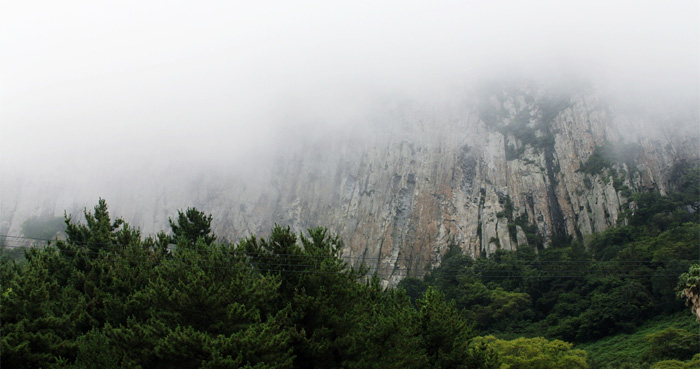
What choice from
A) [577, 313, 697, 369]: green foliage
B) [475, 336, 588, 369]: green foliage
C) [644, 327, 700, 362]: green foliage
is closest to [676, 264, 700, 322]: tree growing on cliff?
[475, 336, 588, 369]: green foliage

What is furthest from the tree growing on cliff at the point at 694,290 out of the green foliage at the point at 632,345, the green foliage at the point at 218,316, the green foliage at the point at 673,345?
the green foliage at the point at 673,345

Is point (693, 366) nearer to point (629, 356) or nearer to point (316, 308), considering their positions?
point (629, 356)

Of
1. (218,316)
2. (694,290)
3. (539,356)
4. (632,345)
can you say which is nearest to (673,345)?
(632,345)

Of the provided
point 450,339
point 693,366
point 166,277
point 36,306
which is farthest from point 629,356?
point 36,306

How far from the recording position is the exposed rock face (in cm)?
6525

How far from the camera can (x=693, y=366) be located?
25891mm

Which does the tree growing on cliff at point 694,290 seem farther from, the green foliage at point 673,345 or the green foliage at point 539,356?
the green foliage at point 673,345

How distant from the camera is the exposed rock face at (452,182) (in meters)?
65.2

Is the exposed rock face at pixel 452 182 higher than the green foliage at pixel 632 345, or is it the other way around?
the exposed rock face at pixel 452 182

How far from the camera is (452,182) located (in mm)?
74062

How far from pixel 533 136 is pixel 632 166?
1494cm

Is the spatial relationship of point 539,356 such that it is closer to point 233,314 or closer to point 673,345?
point 673,345

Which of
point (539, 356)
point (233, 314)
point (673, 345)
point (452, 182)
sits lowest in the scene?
point (539, 356)

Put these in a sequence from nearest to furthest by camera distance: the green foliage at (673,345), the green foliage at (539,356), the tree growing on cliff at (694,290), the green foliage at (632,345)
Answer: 1. the tree growing on cliff at (694,290)
2. the green foliage at (539,356)
3. the green foliage at (673,345)
4. the green foliage at (632,345)
